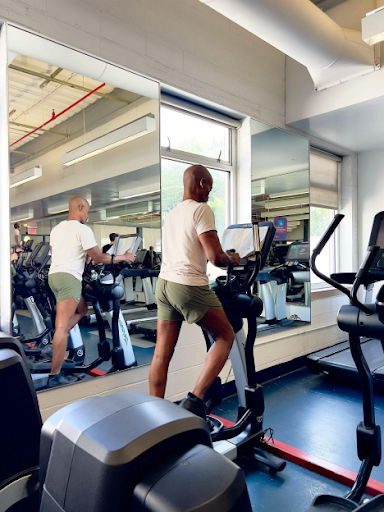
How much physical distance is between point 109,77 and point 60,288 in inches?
59.4

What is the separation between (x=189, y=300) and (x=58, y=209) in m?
1.02

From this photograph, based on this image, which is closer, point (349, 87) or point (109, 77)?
point (109, 77)

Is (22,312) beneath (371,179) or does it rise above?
beneath

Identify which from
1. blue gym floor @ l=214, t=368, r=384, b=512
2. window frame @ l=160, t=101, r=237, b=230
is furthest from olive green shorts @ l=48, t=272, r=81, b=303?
blue gym floor @ l=214, t=368, r=384, b=512

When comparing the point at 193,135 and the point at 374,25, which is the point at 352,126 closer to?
the point at 374,25

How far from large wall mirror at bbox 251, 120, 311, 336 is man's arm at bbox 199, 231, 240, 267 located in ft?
5.73

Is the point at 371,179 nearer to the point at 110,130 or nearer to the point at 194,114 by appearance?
the point at 194,114

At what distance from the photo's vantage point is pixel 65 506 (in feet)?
1.87

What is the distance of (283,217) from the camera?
165 inches

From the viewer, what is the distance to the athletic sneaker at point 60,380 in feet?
7.69

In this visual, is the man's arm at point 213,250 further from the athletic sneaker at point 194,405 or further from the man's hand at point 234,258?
the athletic sneaker at point 194,405

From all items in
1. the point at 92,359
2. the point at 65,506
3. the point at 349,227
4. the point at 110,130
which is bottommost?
the point at 92,359

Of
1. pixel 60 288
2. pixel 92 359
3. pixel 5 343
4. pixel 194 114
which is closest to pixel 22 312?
pixel 60 288

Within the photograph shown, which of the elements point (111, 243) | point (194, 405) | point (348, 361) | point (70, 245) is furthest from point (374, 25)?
point (348, 361)
